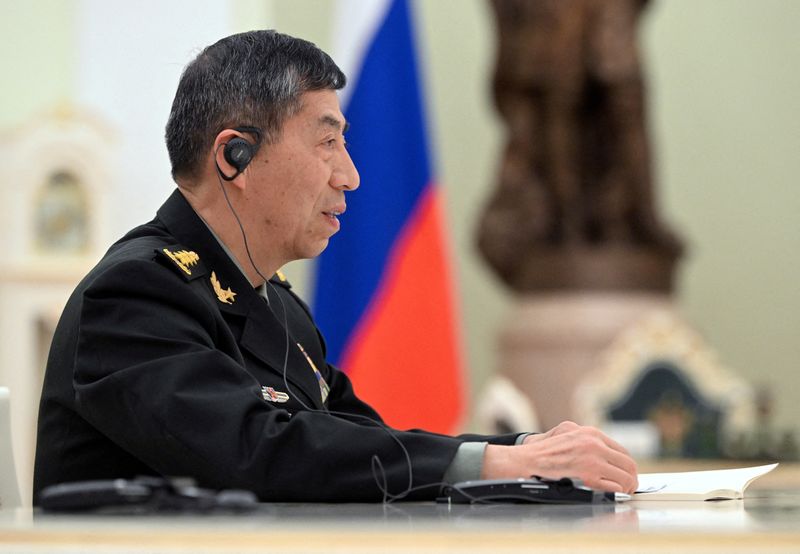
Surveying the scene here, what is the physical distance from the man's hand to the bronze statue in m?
6.13

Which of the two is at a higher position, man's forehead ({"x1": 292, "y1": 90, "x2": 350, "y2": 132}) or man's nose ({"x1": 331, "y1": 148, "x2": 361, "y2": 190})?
man's forehead ({"x1": 292, "y1": 90, "x2": 350, "y2": 132})

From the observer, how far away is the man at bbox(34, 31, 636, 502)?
1.58m

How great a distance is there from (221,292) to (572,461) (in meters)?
0.56

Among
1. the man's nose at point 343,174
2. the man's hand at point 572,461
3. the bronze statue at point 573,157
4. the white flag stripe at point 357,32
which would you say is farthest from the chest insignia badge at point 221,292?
the bronze statue at point 573,157

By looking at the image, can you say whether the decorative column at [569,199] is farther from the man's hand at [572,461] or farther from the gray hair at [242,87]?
the man's hand at [572,461]

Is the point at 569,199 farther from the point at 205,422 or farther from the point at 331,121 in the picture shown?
the point at 205,422

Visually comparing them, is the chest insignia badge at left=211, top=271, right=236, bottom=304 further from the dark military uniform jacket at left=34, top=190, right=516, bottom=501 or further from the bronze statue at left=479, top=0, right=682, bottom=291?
the bronze statue at left=479, top=0, right=682, bottom=291

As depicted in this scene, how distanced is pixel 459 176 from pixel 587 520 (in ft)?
30.2

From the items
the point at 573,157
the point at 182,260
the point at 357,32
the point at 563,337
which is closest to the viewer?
the point at 182,260

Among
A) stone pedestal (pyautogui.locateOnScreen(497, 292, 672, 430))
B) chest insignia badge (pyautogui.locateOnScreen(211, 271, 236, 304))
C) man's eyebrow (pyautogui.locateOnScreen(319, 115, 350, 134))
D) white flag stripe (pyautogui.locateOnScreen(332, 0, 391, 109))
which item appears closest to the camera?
chest insignia badge (pyautogui.locateOnScreen(211, 271, 236, 304))

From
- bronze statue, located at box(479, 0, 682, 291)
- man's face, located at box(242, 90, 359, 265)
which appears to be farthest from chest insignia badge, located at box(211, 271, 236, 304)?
bronze statue, located at box(479, 0, 682, 291)

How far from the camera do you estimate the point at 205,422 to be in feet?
5.13

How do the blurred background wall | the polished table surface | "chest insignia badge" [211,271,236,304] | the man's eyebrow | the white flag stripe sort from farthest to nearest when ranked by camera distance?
the blurred background wall
the white flag stripe
the man's eyebrow
"chest insignia badge" [211,271,236,304]
the polished table surface

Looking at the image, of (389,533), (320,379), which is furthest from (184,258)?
(389,533)
